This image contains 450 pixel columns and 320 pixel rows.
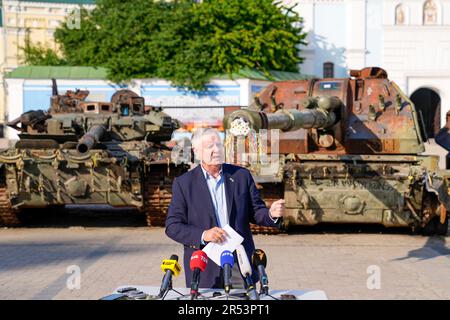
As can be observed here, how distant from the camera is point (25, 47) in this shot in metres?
35.0

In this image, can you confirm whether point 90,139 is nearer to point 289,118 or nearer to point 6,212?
point 6,212

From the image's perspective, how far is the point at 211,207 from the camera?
15.9 feet

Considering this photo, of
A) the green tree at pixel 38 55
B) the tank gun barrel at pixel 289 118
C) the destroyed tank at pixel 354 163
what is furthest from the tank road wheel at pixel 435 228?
the green tree at pixel 38 55

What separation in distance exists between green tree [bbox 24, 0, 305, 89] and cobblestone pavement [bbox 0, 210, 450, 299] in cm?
1498

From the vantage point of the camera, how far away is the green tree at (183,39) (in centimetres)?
2803

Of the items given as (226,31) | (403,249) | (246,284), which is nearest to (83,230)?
(403,249)

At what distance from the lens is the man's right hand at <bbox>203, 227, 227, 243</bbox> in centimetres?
454

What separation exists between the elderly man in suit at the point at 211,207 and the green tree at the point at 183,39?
75.2ft

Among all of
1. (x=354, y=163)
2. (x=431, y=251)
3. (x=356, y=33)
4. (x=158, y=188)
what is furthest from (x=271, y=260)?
(x=356, y=33)

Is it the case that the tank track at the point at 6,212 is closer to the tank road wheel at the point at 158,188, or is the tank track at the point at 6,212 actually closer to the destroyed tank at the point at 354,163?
the tank road wheel at the point at 158,188

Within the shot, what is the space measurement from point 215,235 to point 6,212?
8.78m

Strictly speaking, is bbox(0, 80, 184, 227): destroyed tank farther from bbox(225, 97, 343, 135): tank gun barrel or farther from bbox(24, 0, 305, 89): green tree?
bbox(24, 0, 305, 89): green tree

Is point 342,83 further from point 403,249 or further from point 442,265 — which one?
point 442,265

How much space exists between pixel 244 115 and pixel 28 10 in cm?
2953
